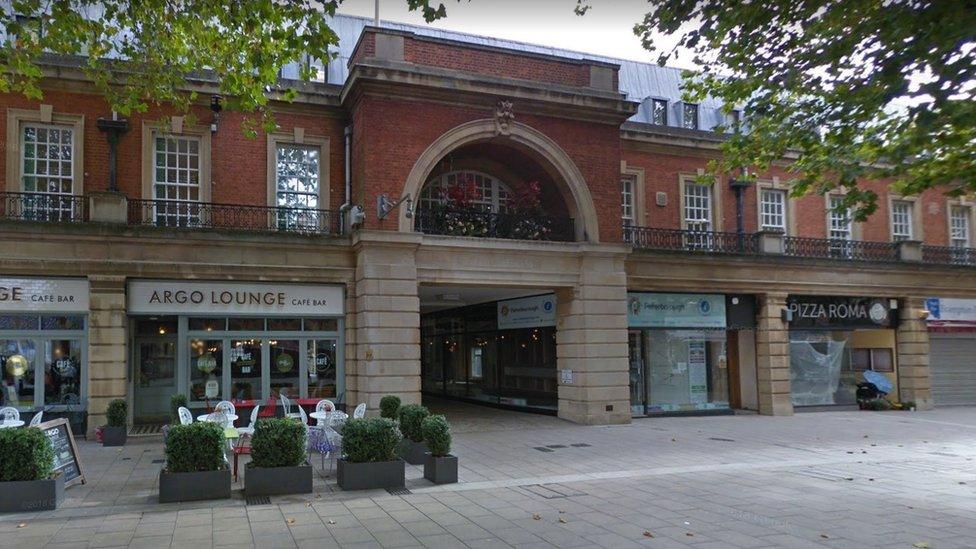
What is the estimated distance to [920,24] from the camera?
7.80 metres

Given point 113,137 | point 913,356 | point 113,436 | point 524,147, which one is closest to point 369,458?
point 113,436

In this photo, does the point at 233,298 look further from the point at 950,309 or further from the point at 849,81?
the point at 950,309

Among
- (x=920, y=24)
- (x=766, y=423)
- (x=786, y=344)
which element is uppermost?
(x=920, y=24)

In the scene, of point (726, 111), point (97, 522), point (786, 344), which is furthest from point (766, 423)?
point (97, 522)

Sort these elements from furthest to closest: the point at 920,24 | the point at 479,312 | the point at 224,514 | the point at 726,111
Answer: the point at 479,312 → the point at 726,111 → the point at 224,514 → the point at 920,24

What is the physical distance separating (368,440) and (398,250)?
23.4ft

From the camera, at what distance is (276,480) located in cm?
951

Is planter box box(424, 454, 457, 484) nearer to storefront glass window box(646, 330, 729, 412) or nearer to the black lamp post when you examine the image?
the black lamp post

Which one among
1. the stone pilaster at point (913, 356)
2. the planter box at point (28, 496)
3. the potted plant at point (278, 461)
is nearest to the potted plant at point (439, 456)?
the potted plant at point (278, 461)

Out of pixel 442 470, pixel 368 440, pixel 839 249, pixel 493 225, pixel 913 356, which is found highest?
pixel 493 225

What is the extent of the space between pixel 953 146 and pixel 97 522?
37.2 feet

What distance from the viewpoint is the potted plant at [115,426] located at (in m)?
14.1

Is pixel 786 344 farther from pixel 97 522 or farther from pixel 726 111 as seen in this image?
pixel 97 522

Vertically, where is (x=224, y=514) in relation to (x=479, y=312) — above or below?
below
